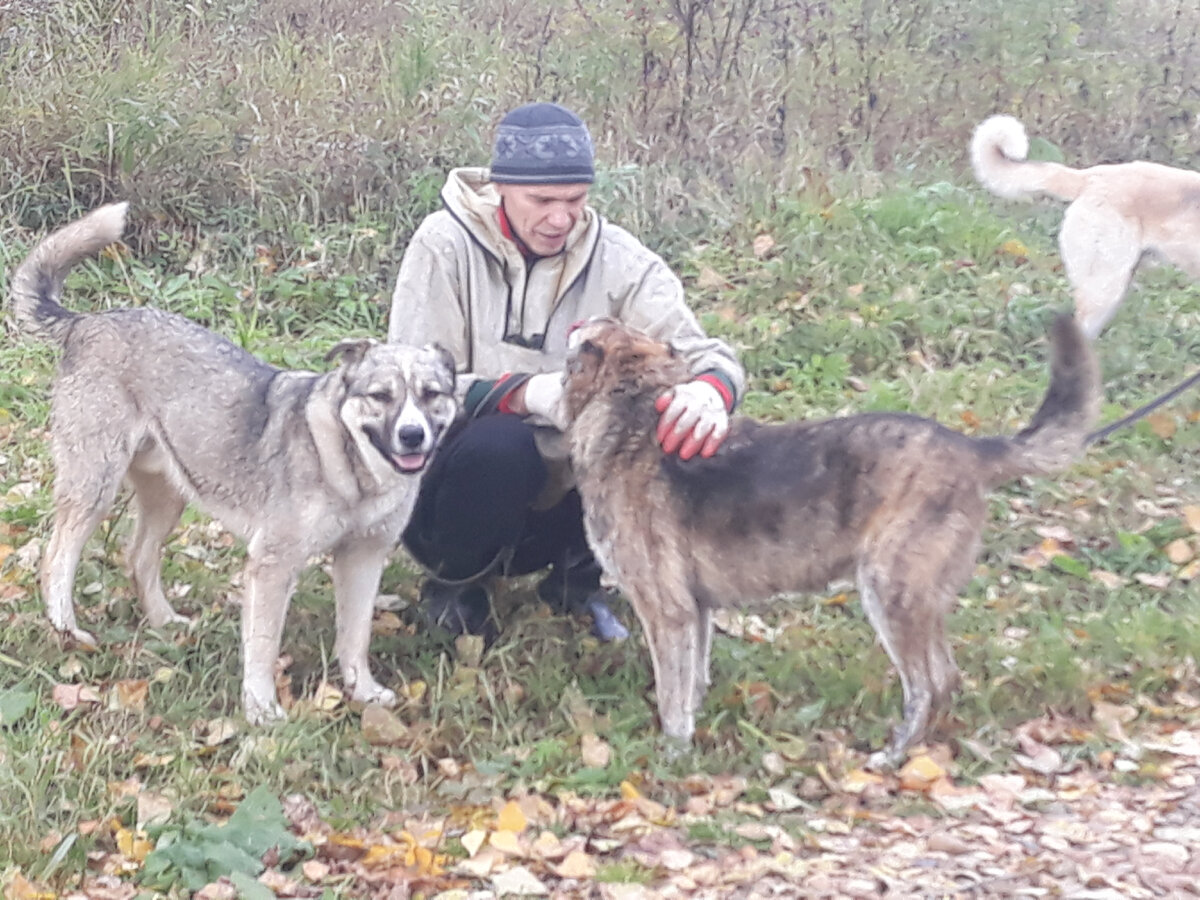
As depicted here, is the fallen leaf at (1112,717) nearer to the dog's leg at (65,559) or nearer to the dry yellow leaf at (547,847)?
the dry yellow leaf at (547,847)

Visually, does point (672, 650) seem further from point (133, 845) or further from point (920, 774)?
point (133, 845)

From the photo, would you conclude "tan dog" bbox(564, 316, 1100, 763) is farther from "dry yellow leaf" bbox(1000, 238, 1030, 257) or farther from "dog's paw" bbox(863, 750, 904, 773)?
"dry yellow leaf" bbox(1000, 238, 1030, 257)

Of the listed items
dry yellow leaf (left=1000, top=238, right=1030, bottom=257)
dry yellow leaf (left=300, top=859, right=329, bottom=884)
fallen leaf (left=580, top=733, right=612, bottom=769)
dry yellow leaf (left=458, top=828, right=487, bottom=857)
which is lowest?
fallen leaf (left=580, top=733, right=612, bottom=769)

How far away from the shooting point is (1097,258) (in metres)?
7.16

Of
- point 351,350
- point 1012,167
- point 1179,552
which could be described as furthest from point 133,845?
point 1012,167

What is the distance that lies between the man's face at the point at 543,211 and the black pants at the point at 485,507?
592 mm

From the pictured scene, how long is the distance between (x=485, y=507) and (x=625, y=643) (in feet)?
2.16

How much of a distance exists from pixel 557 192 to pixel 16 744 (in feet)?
6.95

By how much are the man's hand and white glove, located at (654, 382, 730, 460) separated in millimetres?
343

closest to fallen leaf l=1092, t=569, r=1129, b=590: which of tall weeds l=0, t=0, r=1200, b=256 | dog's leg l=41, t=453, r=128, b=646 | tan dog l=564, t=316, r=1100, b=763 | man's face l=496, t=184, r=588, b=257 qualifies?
tan dog l=564, t=316, r=1100, b=763

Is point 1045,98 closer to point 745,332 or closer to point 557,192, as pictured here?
point 745,332

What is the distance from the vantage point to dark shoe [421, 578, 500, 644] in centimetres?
448

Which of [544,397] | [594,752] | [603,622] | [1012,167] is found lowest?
[603,622]

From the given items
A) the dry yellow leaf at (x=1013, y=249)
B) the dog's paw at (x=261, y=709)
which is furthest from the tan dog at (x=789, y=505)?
the dry yellow leaf at (x=1013, y=249)
